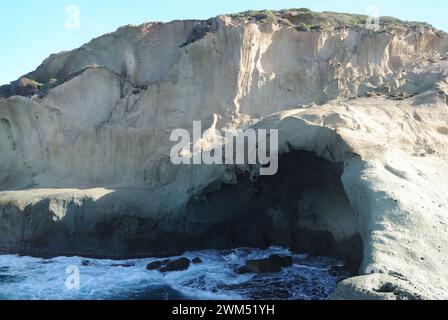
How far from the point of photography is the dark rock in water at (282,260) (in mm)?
14498

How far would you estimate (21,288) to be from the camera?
14.0 meters

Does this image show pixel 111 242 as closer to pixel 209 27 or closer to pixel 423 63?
pixel 209 27

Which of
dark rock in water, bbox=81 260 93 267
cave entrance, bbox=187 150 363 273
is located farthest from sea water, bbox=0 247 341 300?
cave entrance, bbox=187 150 363 273

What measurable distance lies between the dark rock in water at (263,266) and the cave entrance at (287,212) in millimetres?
1842

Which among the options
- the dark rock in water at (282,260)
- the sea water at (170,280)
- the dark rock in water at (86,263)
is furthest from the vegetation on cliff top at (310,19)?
the dark rock in water at (86,263)

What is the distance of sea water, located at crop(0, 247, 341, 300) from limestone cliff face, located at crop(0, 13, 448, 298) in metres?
0.85

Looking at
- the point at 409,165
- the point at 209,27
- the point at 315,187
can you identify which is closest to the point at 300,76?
the point at 209,27

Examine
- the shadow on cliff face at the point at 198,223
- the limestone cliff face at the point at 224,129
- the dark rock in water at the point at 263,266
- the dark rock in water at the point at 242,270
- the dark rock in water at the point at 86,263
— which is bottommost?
the dark rock in water at the point at 86,263

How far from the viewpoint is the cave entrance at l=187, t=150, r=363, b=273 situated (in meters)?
14.9

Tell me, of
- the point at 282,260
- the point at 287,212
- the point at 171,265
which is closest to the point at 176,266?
the point at 171,265

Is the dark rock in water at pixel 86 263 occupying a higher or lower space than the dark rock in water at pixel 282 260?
lower

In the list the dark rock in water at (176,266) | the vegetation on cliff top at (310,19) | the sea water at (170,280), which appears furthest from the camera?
the vegetation on cliff top at (310,19)

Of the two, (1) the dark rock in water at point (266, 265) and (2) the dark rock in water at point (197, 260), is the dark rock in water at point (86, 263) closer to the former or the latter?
(2) the dark rock in water at point (197, 260)

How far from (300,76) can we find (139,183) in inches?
255
